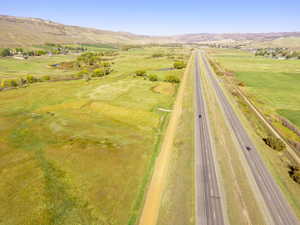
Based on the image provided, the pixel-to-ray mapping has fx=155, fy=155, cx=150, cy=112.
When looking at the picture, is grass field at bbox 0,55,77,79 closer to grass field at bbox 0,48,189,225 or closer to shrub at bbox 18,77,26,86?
shrub at bbox 18,77,26,86

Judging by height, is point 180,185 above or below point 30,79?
below

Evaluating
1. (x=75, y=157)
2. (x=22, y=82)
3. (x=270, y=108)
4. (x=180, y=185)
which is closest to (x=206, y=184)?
(x=180, y=185)

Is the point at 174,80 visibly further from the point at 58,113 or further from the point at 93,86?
the point at 58,113

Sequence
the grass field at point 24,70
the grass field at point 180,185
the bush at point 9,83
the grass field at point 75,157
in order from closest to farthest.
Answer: the grass field at point 180,185 < the grass field at point 75,157 < the bush at point 9,83 < the grass field at point 24,70

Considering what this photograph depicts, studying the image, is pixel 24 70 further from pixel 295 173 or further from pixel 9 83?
pixel 295 173

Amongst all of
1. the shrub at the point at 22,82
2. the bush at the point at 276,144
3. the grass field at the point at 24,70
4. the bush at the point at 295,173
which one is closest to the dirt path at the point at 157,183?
the bush at the point at 295,173

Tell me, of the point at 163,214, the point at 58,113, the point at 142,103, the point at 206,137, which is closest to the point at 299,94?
the point at 206,137

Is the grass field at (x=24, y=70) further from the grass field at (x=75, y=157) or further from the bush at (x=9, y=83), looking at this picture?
the grass field at (x=75, y=157)
